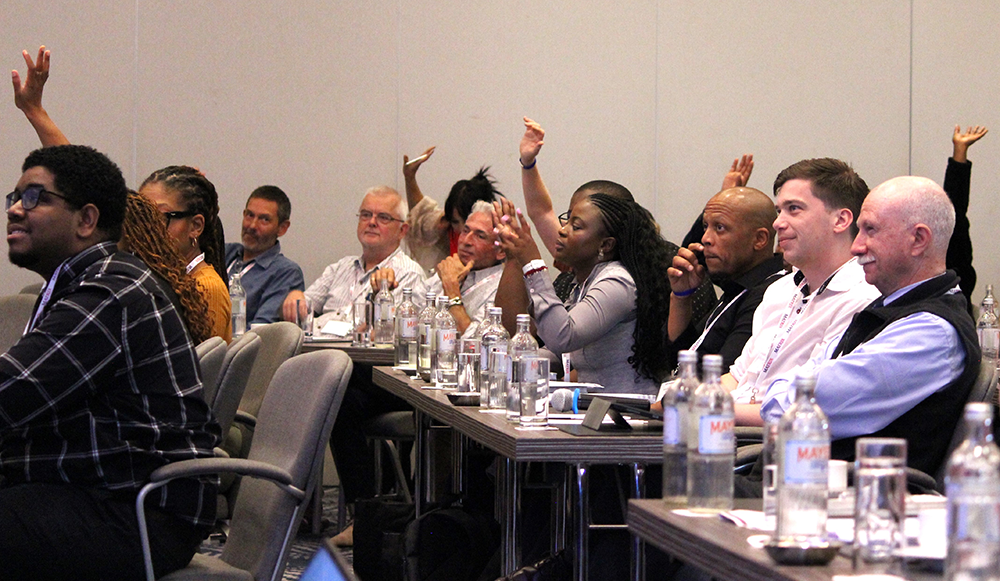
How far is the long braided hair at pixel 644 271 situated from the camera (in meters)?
3.53

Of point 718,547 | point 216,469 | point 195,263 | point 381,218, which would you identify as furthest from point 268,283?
point 718,547

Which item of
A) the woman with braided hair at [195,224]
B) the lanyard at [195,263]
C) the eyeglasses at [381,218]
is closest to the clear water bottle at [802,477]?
the woman with braided hair at [195,224]

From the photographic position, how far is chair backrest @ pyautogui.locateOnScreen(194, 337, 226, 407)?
9.30ft

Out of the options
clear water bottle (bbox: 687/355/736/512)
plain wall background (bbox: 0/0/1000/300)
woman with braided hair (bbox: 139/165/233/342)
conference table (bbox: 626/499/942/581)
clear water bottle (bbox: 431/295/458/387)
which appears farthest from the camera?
plain wall background (bbox: 0/0/1000/300)

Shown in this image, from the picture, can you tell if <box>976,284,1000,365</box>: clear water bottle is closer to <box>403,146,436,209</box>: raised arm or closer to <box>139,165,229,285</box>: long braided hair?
<box>139,165,229,285</box>: long braided hair

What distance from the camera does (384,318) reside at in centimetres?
481

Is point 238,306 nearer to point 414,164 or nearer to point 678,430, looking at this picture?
point 414,164

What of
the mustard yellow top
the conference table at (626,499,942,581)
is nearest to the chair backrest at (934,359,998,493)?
the conference table at (626,499,942,581)

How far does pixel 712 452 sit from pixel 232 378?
69.0 inches

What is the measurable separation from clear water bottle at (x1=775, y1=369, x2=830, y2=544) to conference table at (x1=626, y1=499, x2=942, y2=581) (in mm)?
44

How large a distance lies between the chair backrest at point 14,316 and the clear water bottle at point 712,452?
314 cm

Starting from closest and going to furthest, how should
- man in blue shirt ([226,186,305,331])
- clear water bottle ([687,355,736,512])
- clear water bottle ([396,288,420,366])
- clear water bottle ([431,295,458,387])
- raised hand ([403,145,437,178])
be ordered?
clear water bottle ([687,355,736,512]) < clear water bottle ([431,295,458,387]) < clear water bottle ([396,288,420,366]) < man in blue shirt ([226,186,305,331]) < raised hand ([403,145,437,178])

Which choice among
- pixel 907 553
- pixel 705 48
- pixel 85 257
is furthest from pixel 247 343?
pixel 705 48

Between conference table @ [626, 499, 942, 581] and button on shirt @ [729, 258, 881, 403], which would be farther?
button on shirt @ [729, 258, 881, 403]
